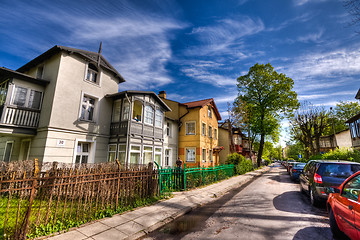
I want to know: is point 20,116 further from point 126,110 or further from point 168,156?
point 168,156

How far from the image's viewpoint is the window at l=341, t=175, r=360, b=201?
330cm

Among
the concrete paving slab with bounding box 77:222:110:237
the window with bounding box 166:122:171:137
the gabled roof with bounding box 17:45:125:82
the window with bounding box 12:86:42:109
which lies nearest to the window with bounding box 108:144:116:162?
the window with bounding box 12:86:42:109

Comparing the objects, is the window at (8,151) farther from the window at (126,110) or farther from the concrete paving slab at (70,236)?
the concrete paving slab at (70,236)

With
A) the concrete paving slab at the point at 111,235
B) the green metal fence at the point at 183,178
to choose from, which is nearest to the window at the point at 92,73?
the green metal fence at the point at 183,178

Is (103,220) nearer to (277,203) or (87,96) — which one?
(277,203)

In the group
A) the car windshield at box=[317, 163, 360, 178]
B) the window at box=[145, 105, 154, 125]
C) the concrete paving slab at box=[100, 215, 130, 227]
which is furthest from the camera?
the window at box=[145, 105, 154, 125]

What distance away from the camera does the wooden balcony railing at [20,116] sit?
9.43m

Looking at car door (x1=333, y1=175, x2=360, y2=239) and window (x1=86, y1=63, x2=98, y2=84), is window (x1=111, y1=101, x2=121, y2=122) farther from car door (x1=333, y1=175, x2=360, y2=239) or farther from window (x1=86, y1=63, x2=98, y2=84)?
car door (x1=333, y1=175, x2=360, y2=239)

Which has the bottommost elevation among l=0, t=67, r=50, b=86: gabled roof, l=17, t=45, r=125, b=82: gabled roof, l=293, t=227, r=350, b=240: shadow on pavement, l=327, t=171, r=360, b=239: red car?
l=293, t=227, r=350, b=240: shadow on pavement

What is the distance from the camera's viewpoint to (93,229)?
15.1ft

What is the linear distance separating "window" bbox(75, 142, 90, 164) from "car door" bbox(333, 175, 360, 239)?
42.3ft

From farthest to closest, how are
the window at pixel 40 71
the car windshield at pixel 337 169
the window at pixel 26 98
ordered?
the window at pixel 40 71 → the window at pixel 26 98 → the car windshield at pixel 337 169

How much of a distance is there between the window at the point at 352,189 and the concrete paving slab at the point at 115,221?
19.0 feet

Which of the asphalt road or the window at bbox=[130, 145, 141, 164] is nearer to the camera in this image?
the asphalt road
